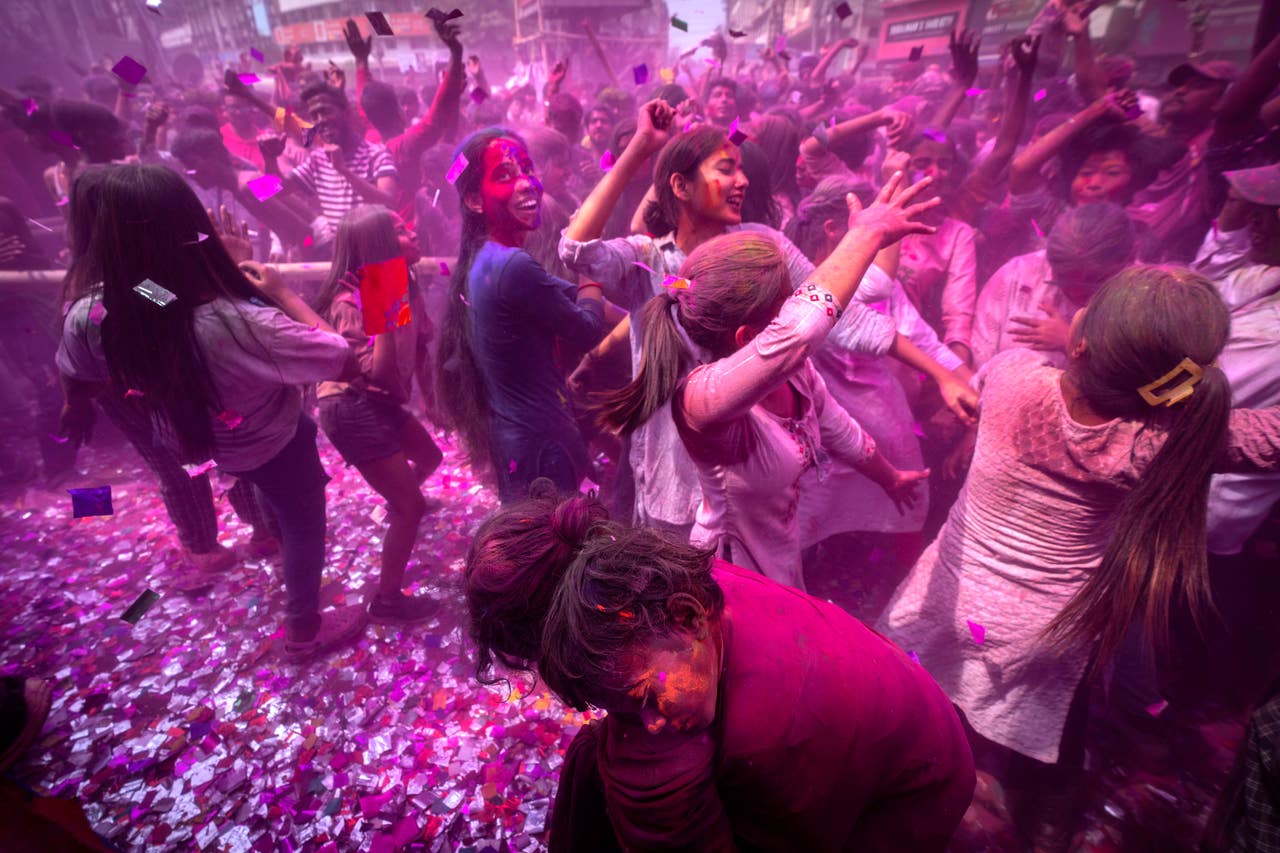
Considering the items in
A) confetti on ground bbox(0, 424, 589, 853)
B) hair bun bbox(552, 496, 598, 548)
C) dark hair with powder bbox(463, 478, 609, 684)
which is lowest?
confetti on ground bbox(0, 424, 589, 853)

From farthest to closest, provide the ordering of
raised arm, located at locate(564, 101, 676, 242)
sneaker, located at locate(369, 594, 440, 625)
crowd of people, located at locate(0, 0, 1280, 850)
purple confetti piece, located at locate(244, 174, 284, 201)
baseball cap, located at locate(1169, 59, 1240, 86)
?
1. purple confetti piece, located at locate(244, 174, 284, 201)
2. baseball cap, located at locate(1169, 59, 1240, 86)
3. sneaker, located at locate(369, 594, 440, 625)
4. raised arm, located at locate(564, 101, 676, 242)
5. crowd of people, located at locate(0, 0, 1280, 850)

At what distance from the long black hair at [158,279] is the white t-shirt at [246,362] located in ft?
0.19

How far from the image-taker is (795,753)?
3.41 ft

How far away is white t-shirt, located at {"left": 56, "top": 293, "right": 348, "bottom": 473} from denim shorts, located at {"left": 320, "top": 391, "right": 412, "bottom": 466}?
0.69 ft

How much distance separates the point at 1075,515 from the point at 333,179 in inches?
245

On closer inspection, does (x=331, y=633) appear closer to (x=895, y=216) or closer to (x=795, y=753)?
(x=795, y=753)

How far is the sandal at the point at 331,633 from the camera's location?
3.04m

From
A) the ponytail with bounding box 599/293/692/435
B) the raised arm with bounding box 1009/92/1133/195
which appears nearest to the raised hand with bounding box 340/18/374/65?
the ponytail with bounding box 599/293/692/435

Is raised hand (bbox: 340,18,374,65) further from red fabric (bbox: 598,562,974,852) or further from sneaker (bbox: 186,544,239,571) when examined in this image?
red fabric (bbox: 598,562,974,852)

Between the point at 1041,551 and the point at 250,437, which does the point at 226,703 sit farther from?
the point at 1041,551

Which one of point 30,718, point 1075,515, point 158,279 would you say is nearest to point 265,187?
point 158,279

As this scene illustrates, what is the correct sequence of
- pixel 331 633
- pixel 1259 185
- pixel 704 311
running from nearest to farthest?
1. pixel 704 311
2. pixel 1259 185
3. pixel 331 633

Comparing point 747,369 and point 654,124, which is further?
point 654,124

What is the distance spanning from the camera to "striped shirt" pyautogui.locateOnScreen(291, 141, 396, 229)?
16.9 ft
